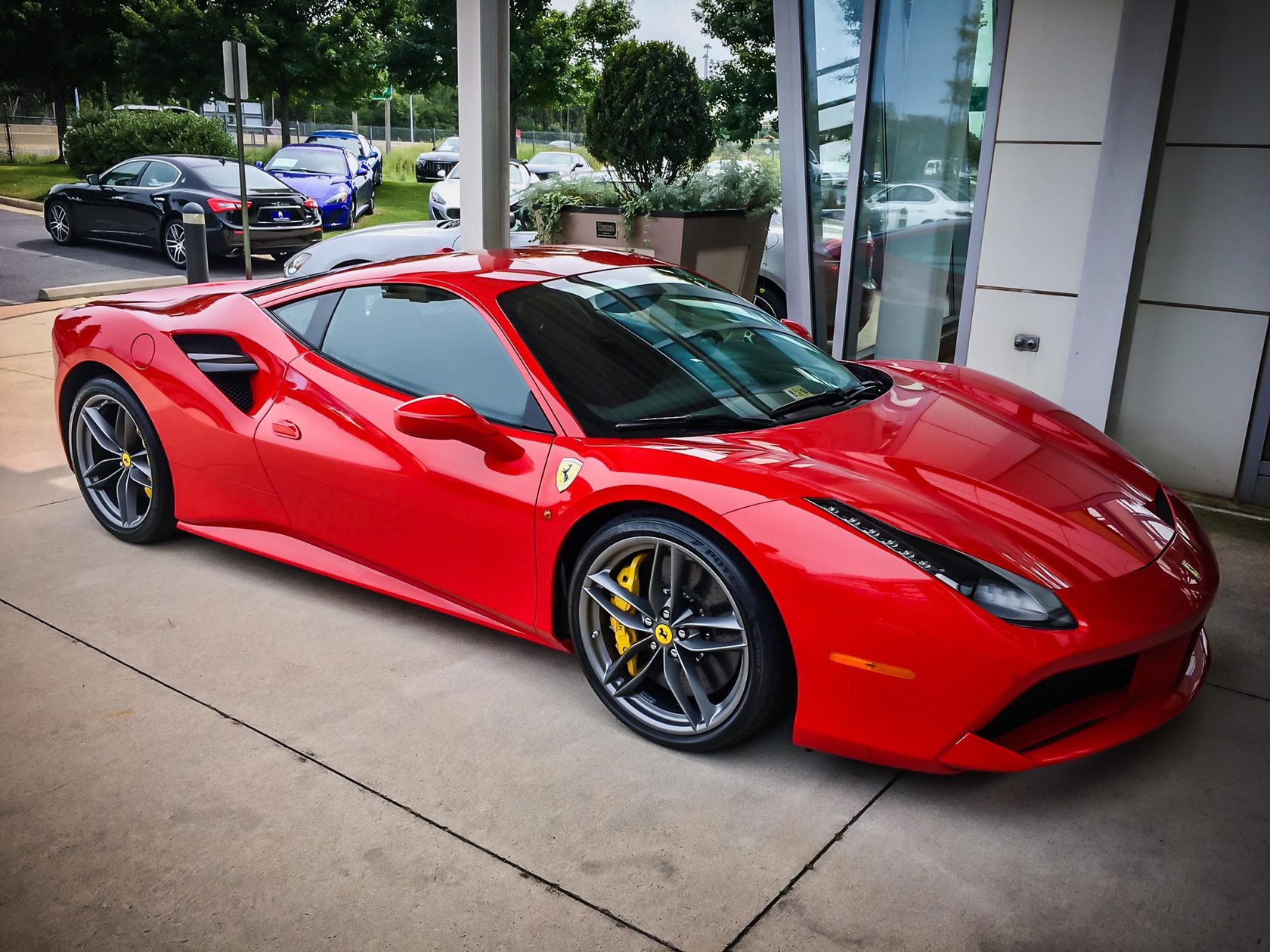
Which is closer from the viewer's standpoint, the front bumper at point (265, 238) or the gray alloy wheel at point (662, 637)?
the gray alloy wheel at point (662, 637)

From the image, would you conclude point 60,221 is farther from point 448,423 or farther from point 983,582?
point 983,582

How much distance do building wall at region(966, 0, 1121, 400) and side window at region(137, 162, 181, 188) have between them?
11349 millimetres

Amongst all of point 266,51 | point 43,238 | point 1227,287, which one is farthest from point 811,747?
point 266,51

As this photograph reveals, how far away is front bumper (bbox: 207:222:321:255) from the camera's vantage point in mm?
12883

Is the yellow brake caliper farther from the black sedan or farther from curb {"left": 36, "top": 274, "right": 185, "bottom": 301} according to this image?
the black sedan

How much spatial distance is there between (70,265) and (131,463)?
10717 millimetres

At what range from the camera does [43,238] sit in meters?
15.2

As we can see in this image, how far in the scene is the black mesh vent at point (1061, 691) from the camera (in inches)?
91.9

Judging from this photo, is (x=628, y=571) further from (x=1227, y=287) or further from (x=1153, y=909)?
(x=1227, y=287)

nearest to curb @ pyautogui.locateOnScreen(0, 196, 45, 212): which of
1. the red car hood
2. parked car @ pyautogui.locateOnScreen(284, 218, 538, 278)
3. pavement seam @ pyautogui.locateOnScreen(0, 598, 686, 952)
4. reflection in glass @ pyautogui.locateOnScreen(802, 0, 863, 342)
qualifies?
parked car @ pyautogui.locateOnScreen(284, 218, 538, 278)

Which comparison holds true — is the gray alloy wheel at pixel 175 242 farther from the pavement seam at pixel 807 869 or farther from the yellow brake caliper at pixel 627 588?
the pavement seam at pixel 807 869

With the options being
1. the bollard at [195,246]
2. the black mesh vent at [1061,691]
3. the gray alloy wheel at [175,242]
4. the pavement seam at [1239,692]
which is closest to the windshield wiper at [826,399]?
the black mesh vent at [1061,691]

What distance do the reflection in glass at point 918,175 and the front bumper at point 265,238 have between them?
27.7ft

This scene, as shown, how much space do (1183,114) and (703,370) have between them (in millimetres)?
3584
